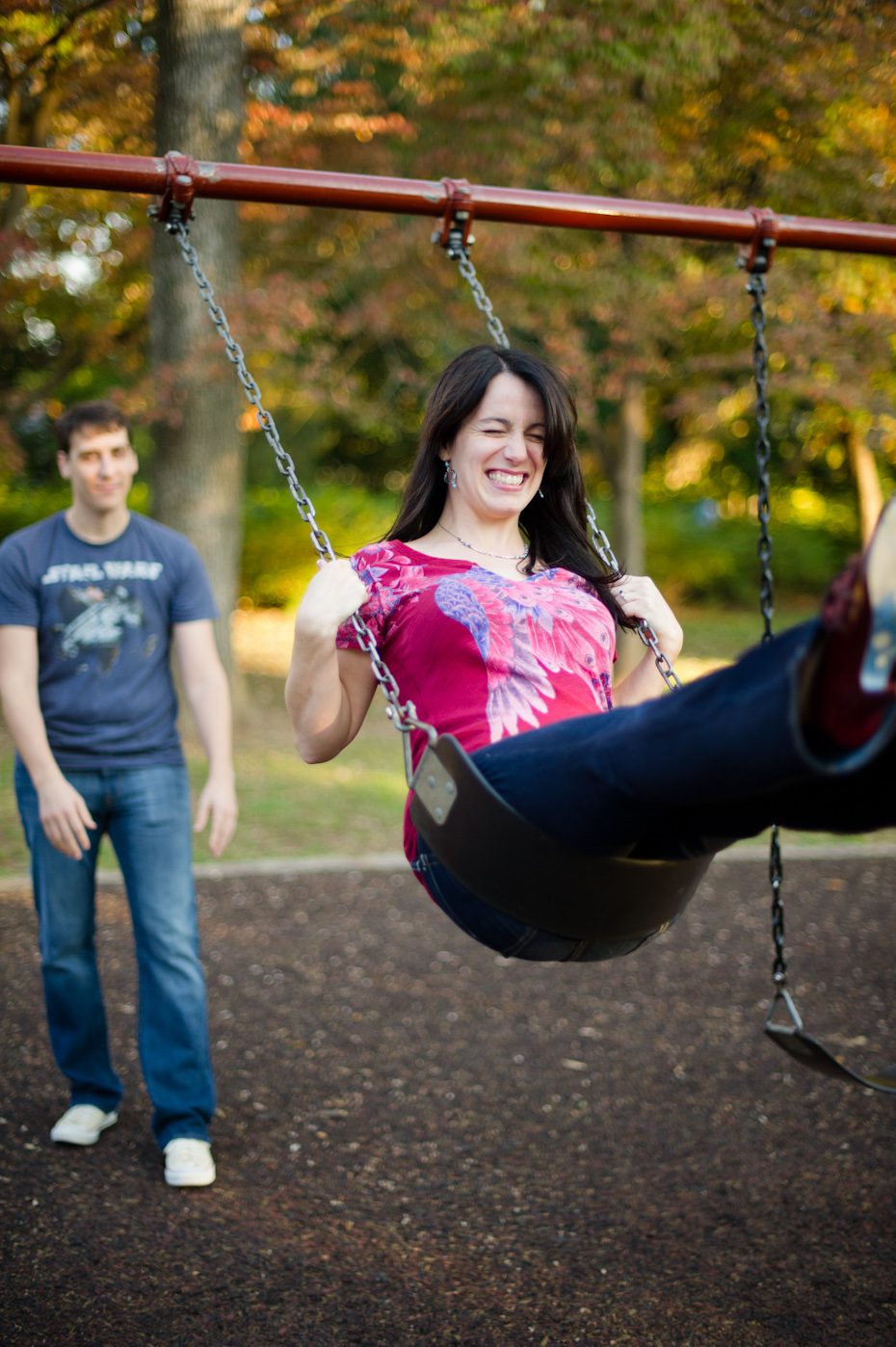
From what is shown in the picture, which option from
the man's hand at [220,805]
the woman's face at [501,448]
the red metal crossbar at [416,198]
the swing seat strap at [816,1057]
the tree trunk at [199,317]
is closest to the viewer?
the swing seat strap at [816,1057]

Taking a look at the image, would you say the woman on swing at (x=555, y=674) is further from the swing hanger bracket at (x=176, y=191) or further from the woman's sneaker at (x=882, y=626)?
the swing hanger bracket at (x=176, y=191)

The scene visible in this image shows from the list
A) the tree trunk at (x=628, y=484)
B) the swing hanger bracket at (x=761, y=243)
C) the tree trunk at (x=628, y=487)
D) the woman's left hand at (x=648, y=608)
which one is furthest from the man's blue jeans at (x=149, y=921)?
the tree trunk at (x=628, y=484)

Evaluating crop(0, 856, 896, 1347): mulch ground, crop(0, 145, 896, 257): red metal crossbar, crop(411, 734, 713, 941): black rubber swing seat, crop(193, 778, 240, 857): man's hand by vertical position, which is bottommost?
crop(0, 856, 896, 1347): mulch ground

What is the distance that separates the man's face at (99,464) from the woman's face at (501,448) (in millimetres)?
1008

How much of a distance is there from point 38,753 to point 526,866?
1490 mm

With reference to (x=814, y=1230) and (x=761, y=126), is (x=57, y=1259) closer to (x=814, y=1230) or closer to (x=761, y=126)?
(x=814, y=1230)

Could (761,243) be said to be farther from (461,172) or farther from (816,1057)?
(461,172)

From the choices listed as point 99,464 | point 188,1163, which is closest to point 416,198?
point 99,464

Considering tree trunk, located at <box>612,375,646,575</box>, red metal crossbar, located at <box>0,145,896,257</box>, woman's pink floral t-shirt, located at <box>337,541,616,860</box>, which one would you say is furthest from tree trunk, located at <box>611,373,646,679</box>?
woman's pink floral t-shirt, located at <box>337,541,616,860</box>

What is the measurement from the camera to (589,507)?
9.12ft

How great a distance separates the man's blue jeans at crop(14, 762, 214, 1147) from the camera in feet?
10.3

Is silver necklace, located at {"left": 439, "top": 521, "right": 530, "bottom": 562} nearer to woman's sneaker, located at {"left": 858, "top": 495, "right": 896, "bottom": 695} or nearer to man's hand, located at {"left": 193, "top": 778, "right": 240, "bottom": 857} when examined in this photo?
man's hand, located at {"left": 193, "top": 778, "right": 240, "bottom": 857}

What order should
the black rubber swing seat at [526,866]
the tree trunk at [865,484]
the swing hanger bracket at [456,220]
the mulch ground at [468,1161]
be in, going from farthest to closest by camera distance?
the tree trunk at [865,484] → the swing hanger bracket at [456,220] → the mulch ground at [468,1161] → the black rubber swing seat at [526,866]

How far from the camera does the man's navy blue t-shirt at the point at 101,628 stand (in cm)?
316
